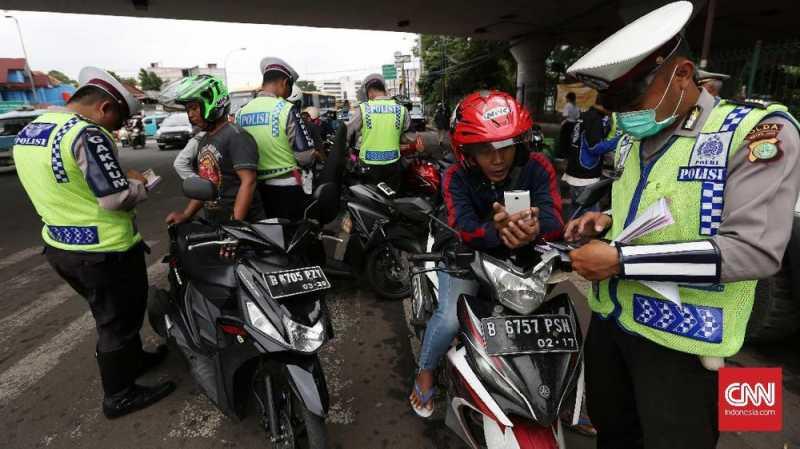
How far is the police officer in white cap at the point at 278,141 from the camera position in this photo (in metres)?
3.48

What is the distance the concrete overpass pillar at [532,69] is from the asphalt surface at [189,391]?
1690cm

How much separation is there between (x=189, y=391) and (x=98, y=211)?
1266 millimetres

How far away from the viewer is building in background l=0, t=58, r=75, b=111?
4571 centimetres

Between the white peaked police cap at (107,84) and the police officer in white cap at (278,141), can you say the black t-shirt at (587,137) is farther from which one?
the white peaked police cap at (107,84)

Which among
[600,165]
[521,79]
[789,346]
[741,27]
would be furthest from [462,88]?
[789,346]

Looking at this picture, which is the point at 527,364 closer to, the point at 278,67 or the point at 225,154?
the point at 225,154

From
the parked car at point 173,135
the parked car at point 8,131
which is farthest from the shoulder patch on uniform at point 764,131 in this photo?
the parked car at point 173,135

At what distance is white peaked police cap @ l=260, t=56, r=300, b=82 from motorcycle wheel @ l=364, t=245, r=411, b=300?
1.76 metres

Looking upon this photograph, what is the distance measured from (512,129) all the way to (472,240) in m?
0.49

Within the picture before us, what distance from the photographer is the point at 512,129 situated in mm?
1745

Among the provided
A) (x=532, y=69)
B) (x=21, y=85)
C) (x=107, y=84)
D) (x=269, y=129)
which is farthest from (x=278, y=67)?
(x=21, y=85)

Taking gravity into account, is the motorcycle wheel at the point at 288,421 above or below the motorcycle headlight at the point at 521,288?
below

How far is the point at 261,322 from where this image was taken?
76.5 inches

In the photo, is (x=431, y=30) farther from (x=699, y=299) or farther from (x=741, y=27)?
(x=699, y=299)
